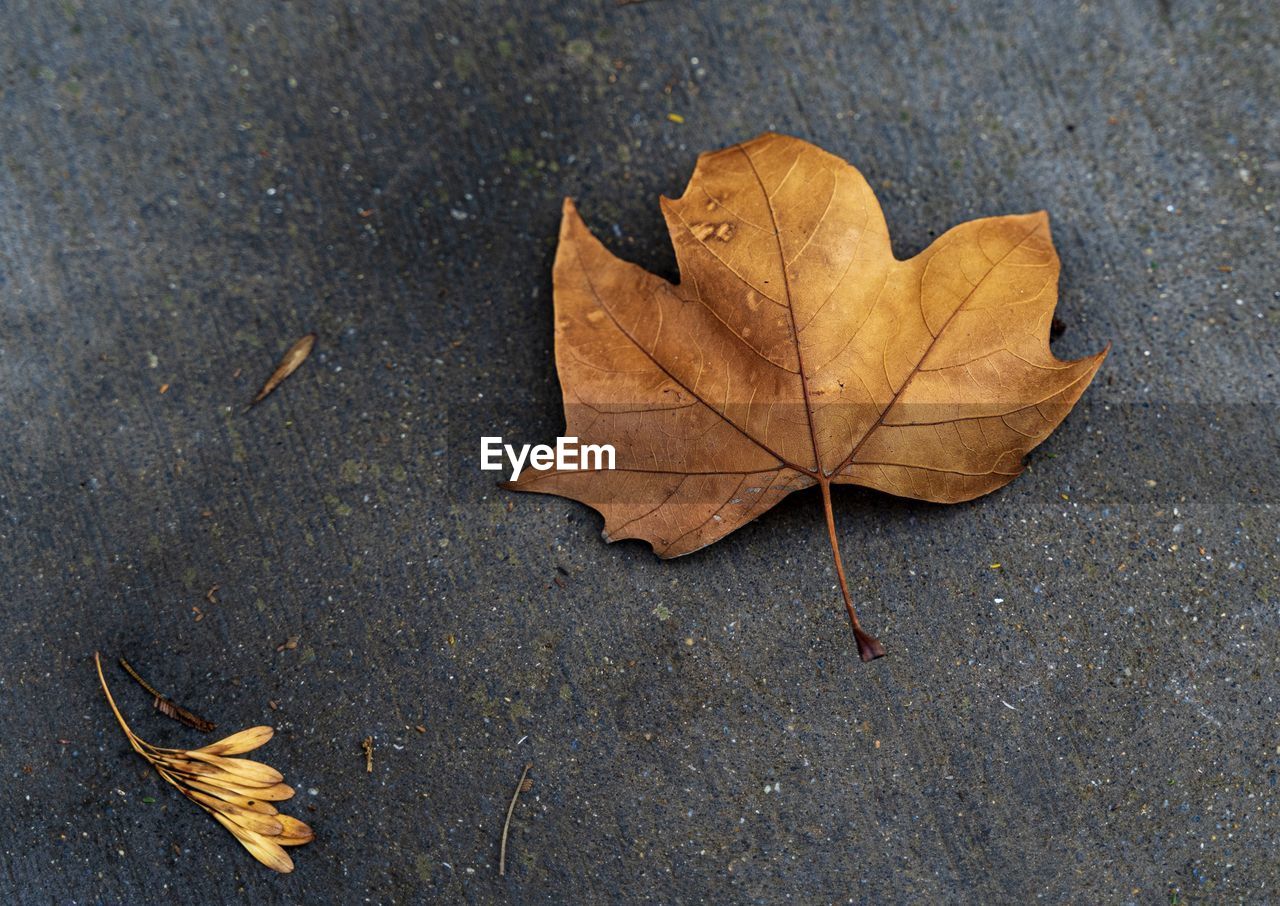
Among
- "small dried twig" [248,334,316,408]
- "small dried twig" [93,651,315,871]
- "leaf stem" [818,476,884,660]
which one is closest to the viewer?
"leaf stem" [818,476,884,660]

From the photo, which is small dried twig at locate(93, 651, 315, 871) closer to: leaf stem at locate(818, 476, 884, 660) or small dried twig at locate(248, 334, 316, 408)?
small dried twig at locate(248, 334, 316, 408)

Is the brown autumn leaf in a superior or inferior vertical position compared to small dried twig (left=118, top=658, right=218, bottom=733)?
superior

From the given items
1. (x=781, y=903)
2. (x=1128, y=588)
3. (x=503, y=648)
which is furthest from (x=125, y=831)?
(x=1128, y=588)

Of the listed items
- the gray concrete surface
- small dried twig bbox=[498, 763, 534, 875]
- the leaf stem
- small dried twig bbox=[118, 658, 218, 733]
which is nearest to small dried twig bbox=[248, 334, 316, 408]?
the gray concrete surface

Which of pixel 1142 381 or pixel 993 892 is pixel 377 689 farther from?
pixel 1142 381

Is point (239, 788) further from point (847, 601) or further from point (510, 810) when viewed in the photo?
point (847, 601)

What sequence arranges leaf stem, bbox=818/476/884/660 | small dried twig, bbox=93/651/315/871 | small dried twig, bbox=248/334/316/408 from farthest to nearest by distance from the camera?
small dried twig, bbox=248/334/316/408, small dried twig, bbox=93/651/315/871, leaf stem, bbox=818/476/884/660

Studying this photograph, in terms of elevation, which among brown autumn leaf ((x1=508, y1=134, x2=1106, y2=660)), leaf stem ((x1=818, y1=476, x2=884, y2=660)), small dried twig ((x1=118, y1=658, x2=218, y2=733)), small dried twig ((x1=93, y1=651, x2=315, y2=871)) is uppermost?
brown autumn leaf ((x1=508, y1=134, x2=1106, y2=660))

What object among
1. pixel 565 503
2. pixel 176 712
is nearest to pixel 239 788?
pixel 176 712

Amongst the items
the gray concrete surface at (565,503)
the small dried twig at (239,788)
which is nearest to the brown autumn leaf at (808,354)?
the gray concrete surface at (565,503)
